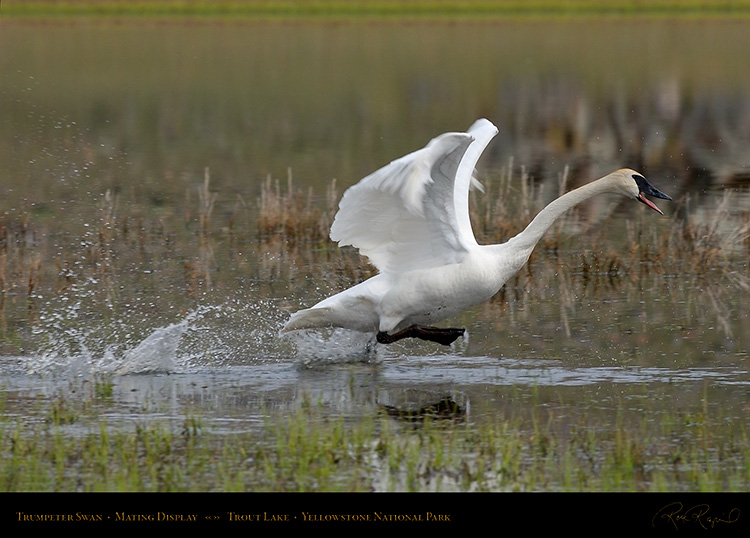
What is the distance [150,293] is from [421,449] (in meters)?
5.23

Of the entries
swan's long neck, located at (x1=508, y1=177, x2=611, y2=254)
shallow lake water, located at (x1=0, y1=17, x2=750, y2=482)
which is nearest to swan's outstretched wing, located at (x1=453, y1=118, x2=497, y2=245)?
swan's long neck, located at (x1=508, y1=177, x2=611, y2=254)

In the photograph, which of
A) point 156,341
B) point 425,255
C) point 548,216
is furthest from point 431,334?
point 156,341

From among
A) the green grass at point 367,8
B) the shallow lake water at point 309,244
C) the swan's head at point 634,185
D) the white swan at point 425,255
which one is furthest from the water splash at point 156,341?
the green grass at point 367,8

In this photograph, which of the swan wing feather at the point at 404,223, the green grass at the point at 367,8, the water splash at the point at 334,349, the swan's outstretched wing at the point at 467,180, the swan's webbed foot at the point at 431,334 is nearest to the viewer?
the swan wing feather at the point at 404,223

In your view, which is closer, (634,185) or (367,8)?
(634,185)

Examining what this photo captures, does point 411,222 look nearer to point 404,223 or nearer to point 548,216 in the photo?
point 404,223

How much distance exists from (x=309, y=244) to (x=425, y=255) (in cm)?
502

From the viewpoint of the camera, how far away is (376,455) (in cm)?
736

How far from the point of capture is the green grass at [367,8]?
51406mm

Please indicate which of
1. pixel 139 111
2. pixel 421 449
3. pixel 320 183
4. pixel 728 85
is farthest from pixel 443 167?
pixel 728 85

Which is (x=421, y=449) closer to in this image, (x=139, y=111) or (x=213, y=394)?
(x=213, y=394)
